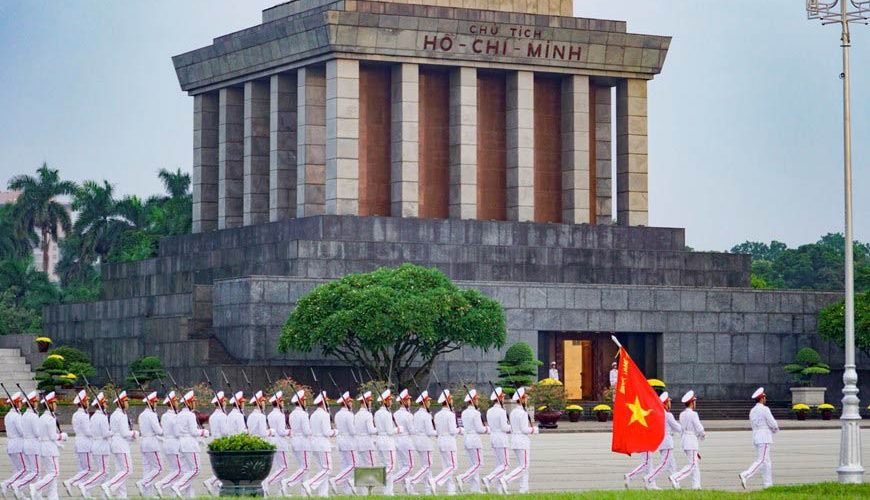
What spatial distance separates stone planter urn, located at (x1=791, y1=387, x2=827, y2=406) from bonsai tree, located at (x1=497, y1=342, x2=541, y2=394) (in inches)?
373

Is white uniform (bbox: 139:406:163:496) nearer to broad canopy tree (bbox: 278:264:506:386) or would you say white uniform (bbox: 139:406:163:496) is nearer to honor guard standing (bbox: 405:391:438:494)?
honor guard standing (bbox: 405:391:438:494)

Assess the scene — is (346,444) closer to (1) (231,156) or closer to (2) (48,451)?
(2) (48,451)

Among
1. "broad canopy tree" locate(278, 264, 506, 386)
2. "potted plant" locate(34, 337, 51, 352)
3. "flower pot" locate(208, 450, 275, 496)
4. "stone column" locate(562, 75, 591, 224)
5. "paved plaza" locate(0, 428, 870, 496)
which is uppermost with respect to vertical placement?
"stone column" locate(562, 75, 591, 224)

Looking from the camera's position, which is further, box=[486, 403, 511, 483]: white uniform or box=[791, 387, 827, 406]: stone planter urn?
box=[791, 387, 827, 406]: stone planter urn

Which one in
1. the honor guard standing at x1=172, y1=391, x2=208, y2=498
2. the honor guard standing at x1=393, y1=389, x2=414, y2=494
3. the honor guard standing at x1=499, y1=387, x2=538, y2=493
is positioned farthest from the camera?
the honor guard standing at x1=393, y1=389, x2=414, y2=494

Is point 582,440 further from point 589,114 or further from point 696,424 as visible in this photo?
point 589,114

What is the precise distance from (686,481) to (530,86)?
30799 mm

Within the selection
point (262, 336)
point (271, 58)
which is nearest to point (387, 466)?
point (262, 336)

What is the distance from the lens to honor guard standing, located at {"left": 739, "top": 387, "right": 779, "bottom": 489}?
33219 millimetres

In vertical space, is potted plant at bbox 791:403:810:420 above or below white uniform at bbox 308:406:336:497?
below

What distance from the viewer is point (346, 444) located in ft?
111

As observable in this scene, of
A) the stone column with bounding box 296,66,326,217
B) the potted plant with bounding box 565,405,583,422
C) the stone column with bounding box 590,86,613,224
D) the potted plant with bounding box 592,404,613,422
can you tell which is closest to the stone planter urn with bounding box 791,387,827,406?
A: the potted plant with bounding box 592,404,613,422

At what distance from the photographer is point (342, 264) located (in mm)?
60406

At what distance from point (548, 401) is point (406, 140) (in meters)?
12.0
